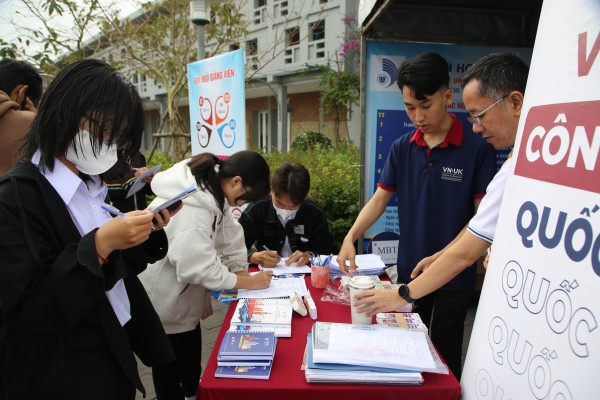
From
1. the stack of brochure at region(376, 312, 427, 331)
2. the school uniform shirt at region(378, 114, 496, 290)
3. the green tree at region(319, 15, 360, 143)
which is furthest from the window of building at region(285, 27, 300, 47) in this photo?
the stack of brochure at region(376, 312, 427, 331)

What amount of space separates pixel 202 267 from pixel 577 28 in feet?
4.90

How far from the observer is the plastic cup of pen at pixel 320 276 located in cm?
196

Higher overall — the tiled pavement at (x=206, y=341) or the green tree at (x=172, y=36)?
the green tree at (x=172, y=36)

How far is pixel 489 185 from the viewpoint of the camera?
4.82 feet

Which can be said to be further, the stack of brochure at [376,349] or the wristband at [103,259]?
the stack of brochure at [376,349]

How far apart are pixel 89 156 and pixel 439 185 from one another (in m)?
1.64

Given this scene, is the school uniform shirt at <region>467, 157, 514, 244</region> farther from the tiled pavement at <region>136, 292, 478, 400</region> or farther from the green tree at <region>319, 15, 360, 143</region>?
the green tree at <region>319, 15, 360, 143</region>

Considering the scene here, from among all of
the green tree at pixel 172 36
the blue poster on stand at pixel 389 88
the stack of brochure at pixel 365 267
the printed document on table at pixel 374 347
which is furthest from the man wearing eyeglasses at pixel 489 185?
the green tree at pixel 172 36

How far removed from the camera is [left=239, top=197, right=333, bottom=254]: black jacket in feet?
8.75

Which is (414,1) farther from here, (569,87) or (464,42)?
(569,87)

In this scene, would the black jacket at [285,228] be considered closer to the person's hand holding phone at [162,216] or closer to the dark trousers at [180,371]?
the dark trousers at [180,371]

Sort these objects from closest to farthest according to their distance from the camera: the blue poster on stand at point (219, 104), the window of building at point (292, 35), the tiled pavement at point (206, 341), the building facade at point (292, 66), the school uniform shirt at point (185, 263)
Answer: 1. the school uniform shirt at point (185, 263)
2. the tiled pavement at point (206, 341)
3. the blue poster on stand at point (219, 104)
4. the window of building at point (292, 35)
5. the building facade at point (292, 66)

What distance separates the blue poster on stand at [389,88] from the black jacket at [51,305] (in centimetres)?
242

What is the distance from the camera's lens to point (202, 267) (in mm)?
1680
